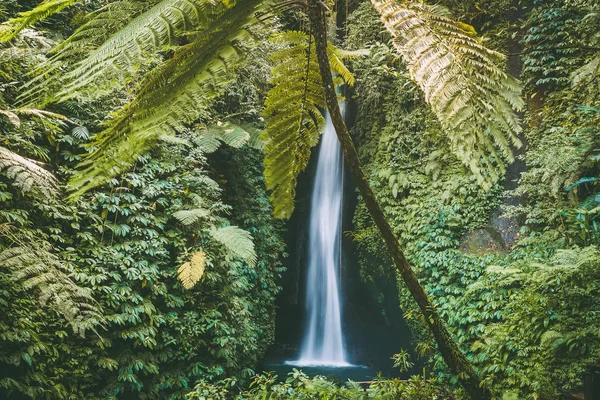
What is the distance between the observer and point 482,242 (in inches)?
257

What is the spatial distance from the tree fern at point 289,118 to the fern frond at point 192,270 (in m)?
3.74

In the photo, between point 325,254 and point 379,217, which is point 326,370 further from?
point 379,217

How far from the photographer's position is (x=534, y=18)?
20.6 feet

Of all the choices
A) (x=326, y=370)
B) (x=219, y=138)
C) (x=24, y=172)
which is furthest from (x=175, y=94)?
(x=326, y=370)

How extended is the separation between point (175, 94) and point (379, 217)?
1.45m

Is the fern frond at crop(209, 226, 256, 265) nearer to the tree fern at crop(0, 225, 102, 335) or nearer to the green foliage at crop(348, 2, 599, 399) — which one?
the tree fern at crop(0, 225, 102, 335)

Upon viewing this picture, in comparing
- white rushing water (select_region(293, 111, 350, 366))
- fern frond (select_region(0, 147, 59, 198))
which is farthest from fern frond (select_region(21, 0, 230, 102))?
white rushing water (select_region(293, 111, 350, 366))

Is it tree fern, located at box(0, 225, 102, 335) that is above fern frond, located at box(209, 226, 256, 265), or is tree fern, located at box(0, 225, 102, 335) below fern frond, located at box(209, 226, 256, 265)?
below

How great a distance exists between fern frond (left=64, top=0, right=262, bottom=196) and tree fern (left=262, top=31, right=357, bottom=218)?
1.91 ft

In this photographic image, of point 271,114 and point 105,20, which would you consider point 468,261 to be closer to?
point 271,114

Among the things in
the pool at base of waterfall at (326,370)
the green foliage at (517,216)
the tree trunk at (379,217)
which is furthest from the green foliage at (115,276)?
the green foliage at (517,216)

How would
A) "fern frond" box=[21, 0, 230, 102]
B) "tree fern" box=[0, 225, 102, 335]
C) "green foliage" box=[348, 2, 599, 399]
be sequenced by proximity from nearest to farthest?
"fern frond" box=[21, 0, 230, 102] → "tree fern" box=[0, 225, 102, 335] → "green foliage" box=[348, 2, 599, 399]

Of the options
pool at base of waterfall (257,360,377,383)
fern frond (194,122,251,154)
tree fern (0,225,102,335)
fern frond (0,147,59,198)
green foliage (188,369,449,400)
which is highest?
fern frond (194,122,251,154)

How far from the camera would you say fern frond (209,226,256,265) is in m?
5.47
